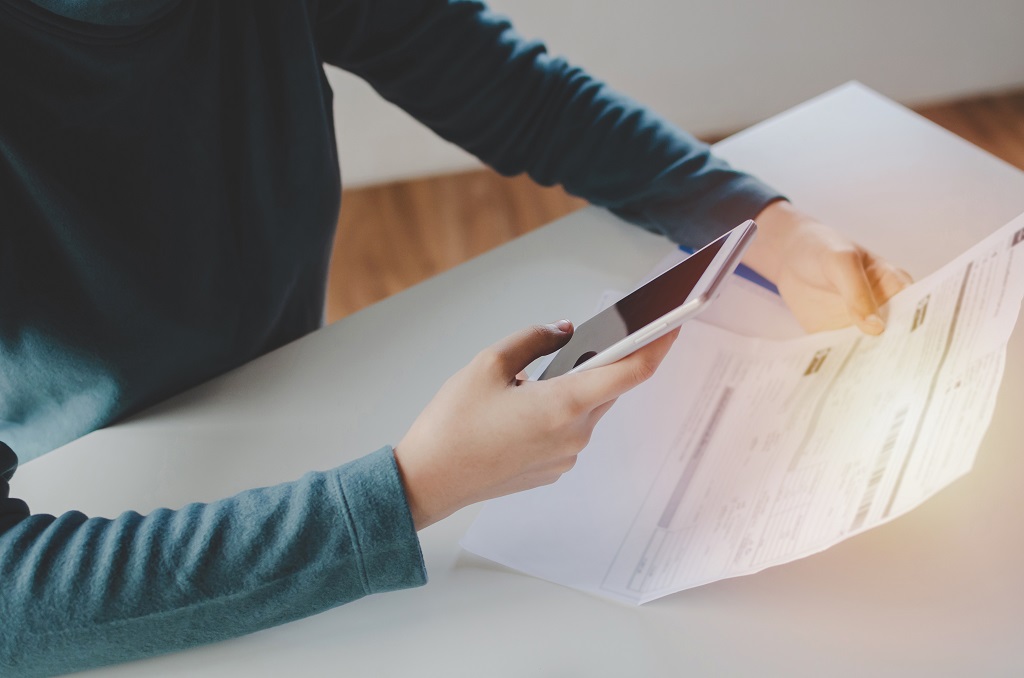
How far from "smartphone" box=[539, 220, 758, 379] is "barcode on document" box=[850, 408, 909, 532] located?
0.17 m

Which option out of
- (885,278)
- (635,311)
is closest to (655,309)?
(635,311)

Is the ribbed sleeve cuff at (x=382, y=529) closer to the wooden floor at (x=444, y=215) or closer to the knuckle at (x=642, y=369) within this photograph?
the knuckle at (x=642, y=369)

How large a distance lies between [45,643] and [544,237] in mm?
537

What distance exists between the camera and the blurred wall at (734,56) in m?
1.82

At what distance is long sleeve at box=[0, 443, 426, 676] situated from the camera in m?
0.52

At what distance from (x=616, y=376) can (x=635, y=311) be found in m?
0.07

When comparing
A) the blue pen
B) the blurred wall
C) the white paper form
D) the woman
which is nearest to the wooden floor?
the blurred wall

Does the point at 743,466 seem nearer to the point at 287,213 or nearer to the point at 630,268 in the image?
the point at 630,268

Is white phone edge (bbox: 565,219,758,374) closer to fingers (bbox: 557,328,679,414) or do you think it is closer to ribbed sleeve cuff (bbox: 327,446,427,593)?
fingers (bbox: 557,328,679,414)

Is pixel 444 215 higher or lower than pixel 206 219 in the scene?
lower

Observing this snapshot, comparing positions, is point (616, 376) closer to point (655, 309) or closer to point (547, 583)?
point (655, 309)

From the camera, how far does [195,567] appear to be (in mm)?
534

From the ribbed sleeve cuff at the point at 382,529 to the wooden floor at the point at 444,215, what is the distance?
4.15 ft

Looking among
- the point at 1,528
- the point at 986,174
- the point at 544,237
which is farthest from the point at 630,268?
the point at 1,528
